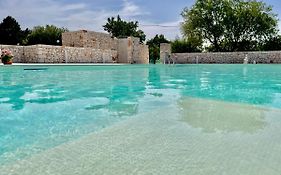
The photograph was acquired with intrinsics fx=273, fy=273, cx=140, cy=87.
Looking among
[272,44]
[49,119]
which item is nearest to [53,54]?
[49,119]

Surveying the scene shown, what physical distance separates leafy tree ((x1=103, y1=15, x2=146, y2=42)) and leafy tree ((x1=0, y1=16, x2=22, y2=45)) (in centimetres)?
1602

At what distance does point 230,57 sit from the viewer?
23.5 meters

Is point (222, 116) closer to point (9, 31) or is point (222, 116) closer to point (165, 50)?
point (165, 50)

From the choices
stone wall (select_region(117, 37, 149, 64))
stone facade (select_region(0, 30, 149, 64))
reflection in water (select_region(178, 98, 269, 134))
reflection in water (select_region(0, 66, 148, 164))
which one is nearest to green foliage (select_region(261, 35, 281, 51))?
stone facade (select_region(0, 30, 149, 64))

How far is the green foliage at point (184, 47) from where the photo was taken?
30.4 metres

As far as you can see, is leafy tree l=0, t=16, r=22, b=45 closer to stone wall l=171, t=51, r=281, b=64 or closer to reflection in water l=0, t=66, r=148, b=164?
stone wall l=171, t=51, r=281, b=64

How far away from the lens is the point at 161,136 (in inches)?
87.4

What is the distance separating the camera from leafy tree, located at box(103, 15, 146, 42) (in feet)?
151

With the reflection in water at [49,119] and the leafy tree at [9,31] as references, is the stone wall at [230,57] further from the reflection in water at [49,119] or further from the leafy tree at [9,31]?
the leafy tree at [9,31]

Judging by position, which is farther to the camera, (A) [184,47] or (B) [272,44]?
(A) [184,47]

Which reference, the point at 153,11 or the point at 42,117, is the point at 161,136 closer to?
the point at 42,117

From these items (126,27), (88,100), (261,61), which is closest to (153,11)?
(261,61)

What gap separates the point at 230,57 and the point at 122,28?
1020 inches

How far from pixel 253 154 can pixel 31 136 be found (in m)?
1.71
